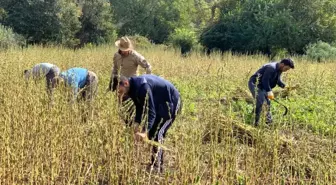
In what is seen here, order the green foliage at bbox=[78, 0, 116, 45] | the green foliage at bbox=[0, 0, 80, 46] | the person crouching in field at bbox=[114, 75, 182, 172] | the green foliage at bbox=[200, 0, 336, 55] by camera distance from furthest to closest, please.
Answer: the green foliage at bbox=[78, 0, 116, 45]
the green foliage at bbox=[200, 0, 336, 55]
the green foliage at bbox=[0, 0, 80, 46]
the person crouching in field at bbox=[114, 75, 182, 172]

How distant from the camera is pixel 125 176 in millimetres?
2896

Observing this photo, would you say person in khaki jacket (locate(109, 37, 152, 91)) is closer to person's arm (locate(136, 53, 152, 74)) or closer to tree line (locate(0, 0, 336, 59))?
person's arm (locate(136, 53, 152, 74))

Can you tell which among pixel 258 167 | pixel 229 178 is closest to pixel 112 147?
pixel 229 178

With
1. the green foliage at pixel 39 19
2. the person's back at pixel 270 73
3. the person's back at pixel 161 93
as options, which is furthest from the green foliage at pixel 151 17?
the person's back at pixel 161 93

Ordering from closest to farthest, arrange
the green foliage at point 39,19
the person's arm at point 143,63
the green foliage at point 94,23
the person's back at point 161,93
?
the person's back at point 161,93 → the person's arm at point 143,63 → the green foliage at point 39,19 → the green foliage at point 94,23

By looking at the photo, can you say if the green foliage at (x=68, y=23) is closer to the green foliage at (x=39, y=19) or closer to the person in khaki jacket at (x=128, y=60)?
the green foliage at (x=39, y=19)

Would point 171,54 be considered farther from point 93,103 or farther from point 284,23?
point 93,103

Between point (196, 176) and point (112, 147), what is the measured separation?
0.67 meters

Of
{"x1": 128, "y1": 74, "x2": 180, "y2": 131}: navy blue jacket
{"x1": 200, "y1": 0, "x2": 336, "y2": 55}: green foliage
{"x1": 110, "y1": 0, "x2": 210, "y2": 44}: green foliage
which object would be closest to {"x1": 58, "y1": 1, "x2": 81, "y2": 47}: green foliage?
{"x1": 200, "y1": 0, "x2": 336, "y2": 55}: green foliage

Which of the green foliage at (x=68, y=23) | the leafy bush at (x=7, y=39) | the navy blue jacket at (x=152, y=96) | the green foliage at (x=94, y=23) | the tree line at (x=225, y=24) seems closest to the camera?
the navy blue jacket at (x=152, y=96)

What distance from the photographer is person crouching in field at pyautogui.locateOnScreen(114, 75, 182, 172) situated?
11.2 ft

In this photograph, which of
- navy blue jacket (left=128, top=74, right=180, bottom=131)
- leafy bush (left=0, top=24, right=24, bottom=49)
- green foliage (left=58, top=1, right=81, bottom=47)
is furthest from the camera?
green foliage (left=58, top=1, right=81, bottom=47)

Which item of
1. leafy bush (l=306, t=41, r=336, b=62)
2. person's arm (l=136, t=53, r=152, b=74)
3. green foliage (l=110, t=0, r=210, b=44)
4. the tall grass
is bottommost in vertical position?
green foliage (l=110, t=0, r=210, b=44)

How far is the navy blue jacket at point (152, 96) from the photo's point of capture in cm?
352
